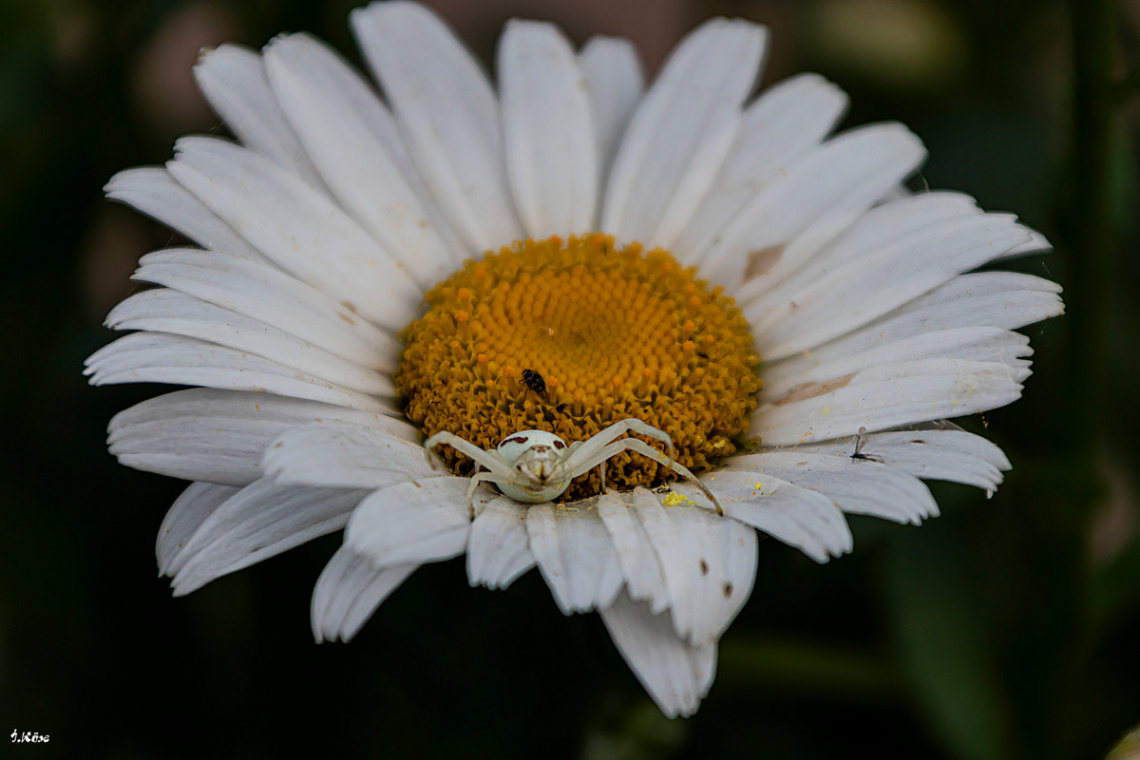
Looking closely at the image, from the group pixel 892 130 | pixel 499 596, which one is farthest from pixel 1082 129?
pixel 499 596

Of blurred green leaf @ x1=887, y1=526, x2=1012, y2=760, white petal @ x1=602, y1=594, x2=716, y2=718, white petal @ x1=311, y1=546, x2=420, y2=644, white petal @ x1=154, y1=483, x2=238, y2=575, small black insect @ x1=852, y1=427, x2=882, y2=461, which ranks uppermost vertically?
white petal @ x1=154, y1=483, x2=238, y2=575

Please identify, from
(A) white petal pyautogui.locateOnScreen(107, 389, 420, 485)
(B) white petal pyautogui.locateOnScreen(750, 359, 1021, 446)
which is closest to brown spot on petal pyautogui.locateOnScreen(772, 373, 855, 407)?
(B) white petal pyautogui.locateOnScreen(750, 359, 1021, 446)

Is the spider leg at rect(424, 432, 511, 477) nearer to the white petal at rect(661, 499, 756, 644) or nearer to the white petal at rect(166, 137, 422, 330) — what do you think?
the white petal at rect(661, 499, 756, 644)

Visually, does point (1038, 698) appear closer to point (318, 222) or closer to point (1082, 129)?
point (1082, 129)

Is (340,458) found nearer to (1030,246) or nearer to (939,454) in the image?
(939,454)

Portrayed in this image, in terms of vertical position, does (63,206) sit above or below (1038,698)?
above
